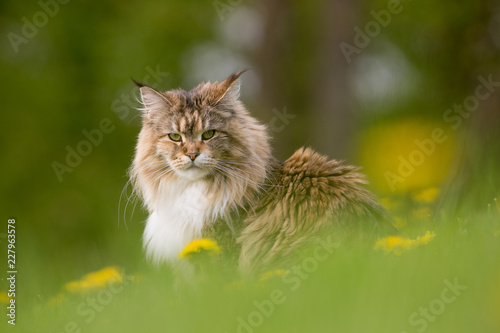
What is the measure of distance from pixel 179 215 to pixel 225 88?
117cm

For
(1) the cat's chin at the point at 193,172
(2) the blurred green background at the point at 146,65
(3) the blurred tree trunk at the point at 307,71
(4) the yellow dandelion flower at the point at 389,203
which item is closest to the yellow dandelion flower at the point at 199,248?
(1) the cat's chin at the point at 193,172

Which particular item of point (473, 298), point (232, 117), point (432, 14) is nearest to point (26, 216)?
point (432, 14)

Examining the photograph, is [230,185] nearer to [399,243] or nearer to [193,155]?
[193,155]

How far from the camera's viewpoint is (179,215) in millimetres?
5590

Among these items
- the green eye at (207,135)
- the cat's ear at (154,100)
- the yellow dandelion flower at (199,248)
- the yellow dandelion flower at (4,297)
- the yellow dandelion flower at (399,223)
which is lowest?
the yellow dandelion flower at (399,223)

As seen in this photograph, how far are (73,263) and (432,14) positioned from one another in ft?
39.8

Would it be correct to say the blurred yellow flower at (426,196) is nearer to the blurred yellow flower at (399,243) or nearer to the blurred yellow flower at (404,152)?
the blurred yellow flower at (404,152)

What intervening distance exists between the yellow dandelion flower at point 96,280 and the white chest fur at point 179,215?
20.9 inches

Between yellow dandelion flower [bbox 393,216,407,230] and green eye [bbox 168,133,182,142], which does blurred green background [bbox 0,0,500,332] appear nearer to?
yellow dandelion flower [bbox 393,216,407,230]

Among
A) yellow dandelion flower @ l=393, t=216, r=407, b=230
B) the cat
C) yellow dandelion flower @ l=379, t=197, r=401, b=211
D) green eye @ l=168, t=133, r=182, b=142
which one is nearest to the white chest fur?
the cat

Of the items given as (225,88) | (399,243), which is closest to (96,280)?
(225,88)

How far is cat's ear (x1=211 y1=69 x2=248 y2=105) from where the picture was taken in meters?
5.71

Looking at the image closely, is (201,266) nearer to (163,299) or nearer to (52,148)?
(163,299)

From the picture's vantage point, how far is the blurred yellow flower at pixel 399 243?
13.8 feet
